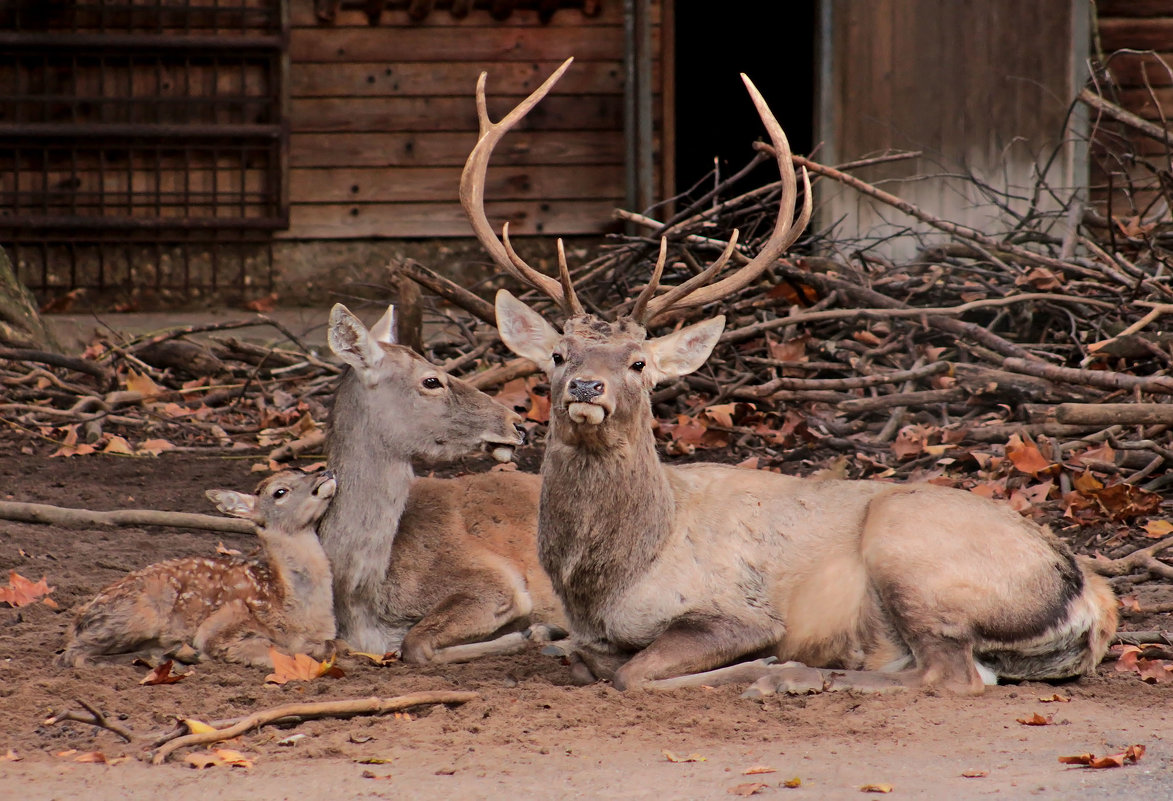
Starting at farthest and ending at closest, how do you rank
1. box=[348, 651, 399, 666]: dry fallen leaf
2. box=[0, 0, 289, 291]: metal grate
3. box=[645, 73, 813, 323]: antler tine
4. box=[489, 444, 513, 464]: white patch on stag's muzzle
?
box=[0, 0, 289, 291]: metal grate → box=[489, 444, 513, 464]: white patch on stag's muzzle → box=[645, 73, 813, 323]: antler tine → box=[348, 651, 399, 666]: dry fallen leaf

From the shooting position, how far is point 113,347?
884 centimetres

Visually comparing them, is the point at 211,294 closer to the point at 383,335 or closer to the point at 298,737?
the point at 383,335

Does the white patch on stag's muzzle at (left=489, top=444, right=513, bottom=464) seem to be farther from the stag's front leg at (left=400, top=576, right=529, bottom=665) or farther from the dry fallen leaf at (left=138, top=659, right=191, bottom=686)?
the dry fallen leaf at (left=138, top=659, right=191, bottom=686)

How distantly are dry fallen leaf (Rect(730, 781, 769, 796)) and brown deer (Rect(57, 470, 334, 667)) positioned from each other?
1843mm

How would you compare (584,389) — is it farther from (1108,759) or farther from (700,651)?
(1108,759)

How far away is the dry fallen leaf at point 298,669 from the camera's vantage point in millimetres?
4434

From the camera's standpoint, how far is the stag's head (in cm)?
444

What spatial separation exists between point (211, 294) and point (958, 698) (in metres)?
8.61

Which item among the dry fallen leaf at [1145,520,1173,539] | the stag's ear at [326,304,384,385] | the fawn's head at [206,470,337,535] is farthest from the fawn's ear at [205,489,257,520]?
the dry fallen leaf at [1145,520,1173,539]

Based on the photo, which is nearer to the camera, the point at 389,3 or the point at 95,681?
the point at 95,681

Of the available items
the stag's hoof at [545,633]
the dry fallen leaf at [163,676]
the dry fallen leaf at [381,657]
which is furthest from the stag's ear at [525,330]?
the dry fallen leaf at [163,676]

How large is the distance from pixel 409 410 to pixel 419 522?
42 cm

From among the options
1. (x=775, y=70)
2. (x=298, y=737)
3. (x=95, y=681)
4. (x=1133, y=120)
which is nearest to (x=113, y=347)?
(x=95, y=681)

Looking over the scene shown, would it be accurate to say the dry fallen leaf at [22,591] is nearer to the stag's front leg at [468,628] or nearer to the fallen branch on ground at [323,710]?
the stag's front leg at [468,628]
